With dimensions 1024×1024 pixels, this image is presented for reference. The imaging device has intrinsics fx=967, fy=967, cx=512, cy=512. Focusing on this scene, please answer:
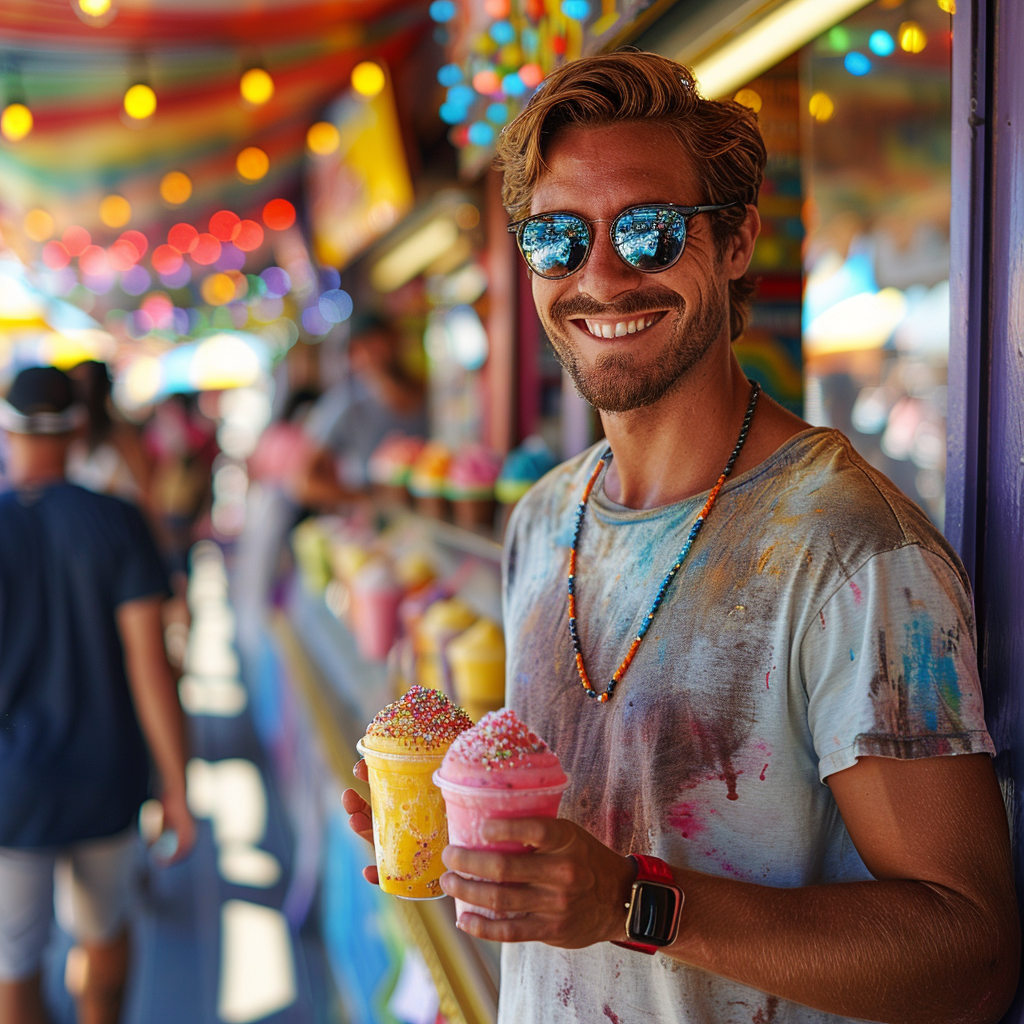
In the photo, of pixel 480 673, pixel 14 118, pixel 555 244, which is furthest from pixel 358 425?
pixel 555 244

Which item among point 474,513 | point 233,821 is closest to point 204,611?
point 233,821

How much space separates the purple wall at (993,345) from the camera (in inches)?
44.1

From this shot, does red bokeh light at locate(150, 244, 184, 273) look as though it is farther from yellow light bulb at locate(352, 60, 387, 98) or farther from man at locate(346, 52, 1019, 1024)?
man at locate(346, 52, 1019, 1024)

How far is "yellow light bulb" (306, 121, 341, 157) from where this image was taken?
6.94 m

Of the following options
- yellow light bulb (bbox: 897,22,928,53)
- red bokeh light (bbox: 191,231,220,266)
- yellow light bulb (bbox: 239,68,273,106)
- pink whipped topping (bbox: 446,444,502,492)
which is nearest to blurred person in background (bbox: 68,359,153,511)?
yellow light bulb (bbox: 239,68,273,106)

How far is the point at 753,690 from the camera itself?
1058mm

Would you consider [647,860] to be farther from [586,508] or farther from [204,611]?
[204,611]

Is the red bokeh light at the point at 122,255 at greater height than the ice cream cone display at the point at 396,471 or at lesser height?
greater

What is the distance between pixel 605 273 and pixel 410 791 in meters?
0.68

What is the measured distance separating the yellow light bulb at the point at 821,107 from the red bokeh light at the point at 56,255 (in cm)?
866

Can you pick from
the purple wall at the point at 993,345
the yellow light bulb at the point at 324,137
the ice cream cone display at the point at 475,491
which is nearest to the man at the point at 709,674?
the purple wall at the point at 993,345

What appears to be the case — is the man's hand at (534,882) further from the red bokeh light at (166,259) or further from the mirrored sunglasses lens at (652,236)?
the red bokeh light at (166,259)

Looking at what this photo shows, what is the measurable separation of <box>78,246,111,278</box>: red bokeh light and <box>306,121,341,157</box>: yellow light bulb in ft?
13.9

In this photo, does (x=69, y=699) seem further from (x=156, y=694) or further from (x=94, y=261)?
(x=94, y=261)
